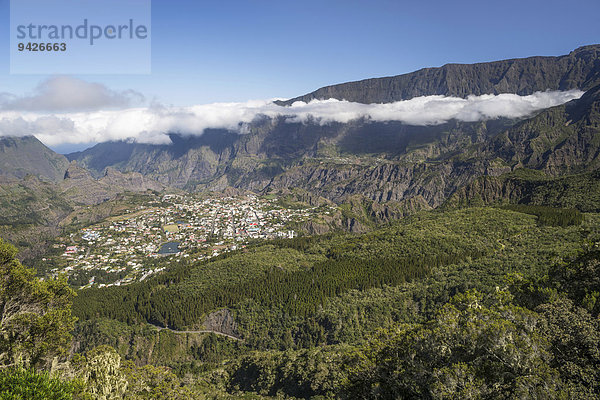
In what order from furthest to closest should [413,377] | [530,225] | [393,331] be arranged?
1. [530,225]
2. [393,331]
3. [413,377]

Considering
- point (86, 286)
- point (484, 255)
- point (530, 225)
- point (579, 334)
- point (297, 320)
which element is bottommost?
point (86, 286)

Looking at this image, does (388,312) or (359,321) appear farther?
(388,312)

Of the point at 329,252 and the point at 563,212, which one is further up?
the point at 563,212

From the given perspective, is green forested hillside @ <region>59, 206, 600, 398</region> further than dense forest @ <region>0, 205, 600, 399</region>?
Yes

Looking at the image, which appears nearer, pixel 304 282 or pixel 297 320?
pixel 297 320

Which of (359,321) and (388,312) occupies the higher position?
(388,312)

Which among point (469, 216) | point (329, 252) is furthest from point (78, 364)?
point (469, 216)

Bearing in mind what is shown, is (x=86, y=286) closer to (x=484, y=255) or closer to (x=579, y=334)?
(x=484, y=255)

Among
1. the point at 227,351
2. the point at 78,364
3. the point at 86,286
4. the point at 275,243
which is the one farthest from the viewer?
the point at 275,243

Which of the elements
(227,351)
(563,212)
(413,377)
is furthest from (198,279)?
(563,212)

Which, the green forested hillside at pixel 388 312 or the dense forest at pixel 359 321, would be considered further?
the green forested hillside at pixel 388 312
